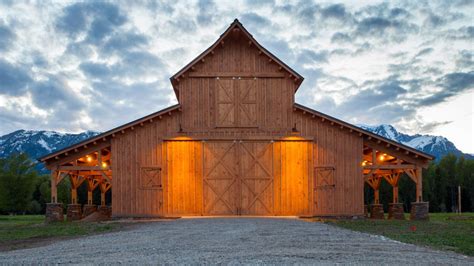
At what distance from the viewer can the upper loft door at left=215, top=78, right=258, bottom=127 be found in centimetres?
2580

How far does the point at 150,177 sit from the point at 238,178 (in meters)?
4.52

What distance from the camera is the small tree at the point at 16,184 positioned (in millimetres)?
42375

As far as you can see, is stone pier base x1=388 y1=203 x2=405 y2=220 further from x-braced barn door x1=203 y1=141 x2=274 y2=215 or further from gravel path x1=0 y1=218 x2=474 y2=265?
gravel path x1=0 y1=218 x2=474 y2=265

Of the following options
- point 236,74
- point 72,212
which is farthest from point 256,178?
point 72,212

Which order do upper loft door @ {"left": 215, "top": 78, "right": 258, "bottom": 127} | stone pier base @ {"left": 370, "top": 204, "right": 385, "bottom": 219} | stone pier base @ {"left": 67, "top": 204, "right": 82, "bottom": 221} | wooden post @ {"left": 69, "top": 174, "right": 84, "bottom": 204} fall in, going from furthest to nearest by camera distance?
stone pier base @ {"left": 370, "top": 204, "right": 385, "bottom": 219}, wooden post @ {"left": 69, "top": 174, "right": 84, "bottom": 204}, stone pier base @ {"left": 67, "top": 204, "right": 82, "bottom": 221}, upper loft door @ {"left": 215, "top": 78, "right": 258, "bottom": 127}

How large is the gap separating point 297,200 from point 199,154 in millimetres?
5616

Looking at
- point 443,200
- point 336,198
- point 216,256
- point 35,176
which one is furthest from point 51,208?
point 443,200

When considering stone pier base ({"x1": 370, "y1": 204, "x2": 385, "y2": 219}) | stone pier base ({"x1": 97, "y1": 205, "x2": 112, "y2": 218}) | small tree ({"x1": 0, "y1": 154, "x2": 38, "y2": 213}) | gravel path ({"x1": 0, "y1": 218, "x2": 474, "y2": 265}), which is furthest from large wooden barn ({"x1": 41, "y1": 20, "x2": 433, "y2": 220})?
small tree ({"x1": 0, "y1": 154, "x2": 38, "y2": 213})

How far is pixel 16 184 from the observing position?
42.6 meters

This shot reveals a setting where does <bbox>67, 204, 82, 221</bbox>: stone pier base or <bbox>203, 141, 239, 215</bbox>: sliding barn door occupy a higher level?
<bbox>203, 141, 239, 215</bbox>: sliding barn door

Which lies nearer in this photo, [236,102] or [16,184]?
[236,102]

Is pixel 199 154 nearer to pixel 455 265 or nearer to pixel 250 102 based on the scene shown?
pixel 250 102

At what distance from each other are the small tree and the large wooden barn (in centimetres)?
1951

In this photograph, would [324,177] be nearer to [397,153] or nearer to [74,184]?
[397,153]
